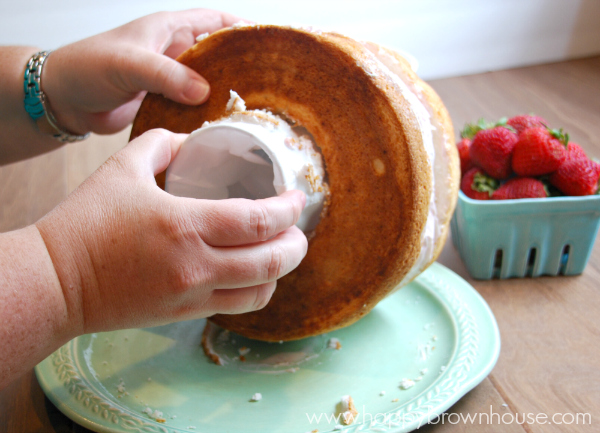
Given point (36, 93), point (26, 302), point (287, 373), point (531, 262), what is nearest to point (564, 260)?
point (531, 262)

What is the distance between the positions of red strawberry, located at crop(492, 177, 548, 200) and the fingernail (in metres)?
0.56

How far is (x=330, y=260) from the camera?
76 cm

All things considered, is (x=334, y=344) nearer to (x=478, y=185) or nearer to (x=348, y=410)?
(x=348, y=410)

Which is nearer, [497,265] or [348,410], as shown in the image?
[348,410]

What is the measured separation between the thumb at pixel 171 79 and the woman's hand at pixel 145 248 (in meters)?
0.22

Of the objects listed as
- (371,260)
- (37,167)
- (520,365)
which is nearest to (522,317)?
(520,365)

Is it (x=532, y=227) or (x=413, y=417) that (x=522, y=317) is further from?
(x=413, y=417)

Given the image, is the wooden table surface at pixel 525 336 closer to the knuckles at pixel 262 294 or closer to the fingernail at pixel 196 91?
the knuckles at pixel 262 294

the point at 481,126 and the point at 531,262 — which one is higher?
the point at 481,126

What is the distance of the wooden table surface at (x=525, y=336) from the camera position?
2.33 feet

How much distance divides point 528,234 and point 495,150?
167mm

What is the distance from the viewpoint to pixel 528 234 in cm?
99

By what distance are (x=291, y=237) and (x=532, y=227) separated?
0.55m

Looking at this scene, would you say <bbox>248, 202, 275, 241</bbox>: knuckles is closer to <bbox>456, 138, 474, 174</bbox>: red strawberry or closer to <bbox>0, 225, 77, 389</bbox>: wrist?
<bbox>0, 225, 77, 389</bbox>: wrist
